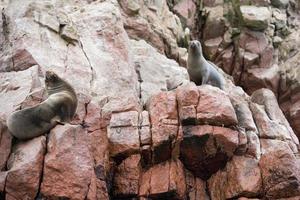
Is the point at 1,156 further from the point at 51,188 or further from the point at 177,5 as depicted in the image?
the point at 177,5

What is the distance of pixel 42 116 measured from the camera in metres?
10.1

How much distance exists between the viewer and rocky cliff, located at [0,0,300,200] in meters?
9.58

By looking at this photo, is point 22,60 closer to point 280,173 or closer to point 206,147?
point 206,147

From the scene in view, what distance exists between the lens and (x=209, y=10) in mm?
25266

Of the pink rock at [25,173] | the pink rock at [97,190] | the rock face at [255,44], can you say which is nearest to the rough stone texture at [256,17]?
the rock face at [255,44]

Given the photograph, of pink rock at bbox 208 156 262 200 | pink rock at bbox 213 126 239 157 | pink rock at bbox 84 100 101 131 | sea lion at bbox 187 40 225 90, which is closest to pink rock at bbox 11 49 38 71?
pink rock at bbox 84 100 101 131

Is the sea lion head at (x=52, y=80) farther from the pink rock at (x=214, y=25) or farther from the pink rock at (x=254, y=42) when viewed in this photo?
the pink rock at (x=214, y=25)

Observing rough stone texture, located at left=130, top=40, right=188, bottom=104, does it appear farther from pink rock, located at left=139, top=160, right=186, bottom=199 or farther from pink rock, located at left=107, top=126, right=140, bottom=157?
pink rock, located at left=139, top=160, right=186, bottom=199

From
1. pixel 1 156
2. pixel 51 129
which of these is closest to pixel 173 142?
pixel 51 129

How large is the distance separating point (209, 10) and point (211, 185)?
15.1 meters

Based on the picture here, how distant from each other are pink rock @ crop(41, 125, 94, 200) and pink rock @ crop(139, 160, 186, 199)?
174 centimetres

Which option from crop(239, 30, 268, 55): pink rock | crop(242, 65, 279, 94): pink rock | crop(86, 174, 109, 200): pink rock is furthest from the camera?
crop(239, 30, 268, 55): pink rock

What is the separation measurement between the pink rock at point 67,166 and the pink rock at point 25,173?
13 centimetres

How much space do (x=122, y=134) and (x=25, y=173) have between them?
116 inches
